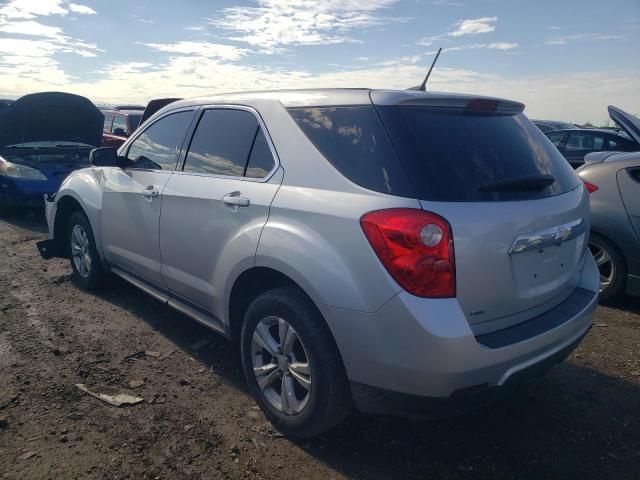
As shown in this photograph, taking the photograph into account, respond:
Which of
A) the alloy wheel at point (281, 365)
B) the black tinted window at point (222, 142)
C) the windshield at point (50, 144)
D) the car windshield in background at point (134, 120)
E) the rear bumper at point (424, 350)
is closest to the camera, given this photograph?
the rear bumper at point (424, 350)

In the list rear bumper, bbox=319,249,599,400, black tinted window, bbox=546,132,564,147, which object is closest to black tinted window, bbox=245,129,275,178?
rear bumper, bbox=319,249,599,400

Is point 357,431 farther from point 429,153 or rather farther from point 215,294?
point 429,153

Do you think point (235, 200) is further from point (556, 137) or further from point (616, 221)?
point (556, 137)

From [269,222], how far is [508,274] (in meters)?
1.19

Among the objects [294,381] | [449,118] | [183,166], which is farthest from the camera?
[183,166]

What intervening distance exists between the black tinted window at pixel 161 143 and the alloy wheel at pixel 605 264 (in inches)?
147

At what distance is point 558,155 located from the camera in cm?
288

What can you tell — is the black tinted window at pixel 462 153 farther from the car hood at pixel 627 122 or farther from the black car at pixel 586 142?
the black car at pixel 586 142

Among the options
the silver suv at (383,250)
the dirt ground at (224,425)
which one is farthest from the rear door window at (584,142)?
the silver suv at (383,250)

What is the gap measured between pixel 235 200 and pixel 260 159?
27cm

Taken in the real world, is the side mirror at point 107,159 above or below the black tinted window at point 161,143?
below

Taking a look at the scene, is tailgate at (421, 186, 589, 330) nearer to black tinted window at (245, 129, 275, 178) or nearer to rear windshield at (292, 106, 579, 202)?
rear windshield at (292, 106, 579, 202)

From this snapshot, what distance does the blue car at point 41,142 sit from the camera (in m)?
7.60

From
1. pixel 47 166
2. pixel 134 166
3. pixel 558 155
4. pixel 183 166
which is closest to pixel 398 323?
pixel 558 155
